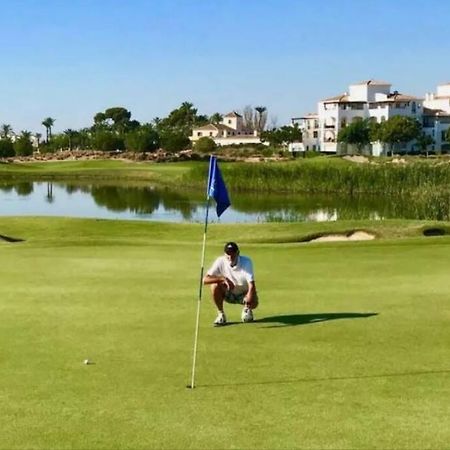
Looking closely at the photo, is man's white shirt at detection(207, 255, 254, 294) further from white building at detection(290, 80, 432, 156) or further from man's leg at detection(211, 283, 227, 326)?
white building at detection(290, 80, 432, 156)

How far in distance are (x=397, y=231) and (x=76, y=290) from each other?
13.0m

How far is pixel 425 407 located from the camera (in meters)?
7.32

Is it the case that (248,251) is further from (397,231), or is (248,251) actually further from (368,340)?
(368,340)

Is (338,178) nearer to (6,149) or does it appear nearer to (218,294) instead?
(218,294)

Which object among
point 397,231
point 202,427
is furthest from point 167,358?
point 397,231

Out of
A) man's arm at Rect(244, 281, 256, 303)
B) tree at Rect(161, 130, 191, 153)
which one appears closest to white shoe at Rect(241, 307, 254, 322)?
man's arm at Rect(244, 281, 256, 303)

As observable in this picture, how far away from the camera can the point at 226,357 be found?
9.27m

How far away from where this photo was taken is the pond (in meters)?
43.6

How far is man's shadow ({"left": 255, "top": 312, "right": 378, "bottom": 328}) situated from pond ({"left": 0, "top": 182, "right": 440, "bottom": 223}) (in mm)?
26094

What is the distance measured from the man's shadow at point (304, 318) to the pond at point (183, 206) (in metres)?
26.1

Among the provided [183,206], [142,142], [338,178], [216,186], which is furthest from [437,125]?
[216,186]

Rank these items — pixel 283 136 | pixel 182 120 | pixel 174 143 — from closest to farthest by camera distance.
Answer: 1. pixel 174 143
2. pixel 283 136
3. pixel 182 120

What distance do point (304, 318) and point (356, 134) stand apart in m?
111

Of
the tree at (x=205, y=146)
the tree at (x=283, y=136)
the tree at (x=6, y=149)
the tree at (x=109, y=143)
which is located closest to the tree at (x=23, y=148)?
the tree at (x=6, y=149)
